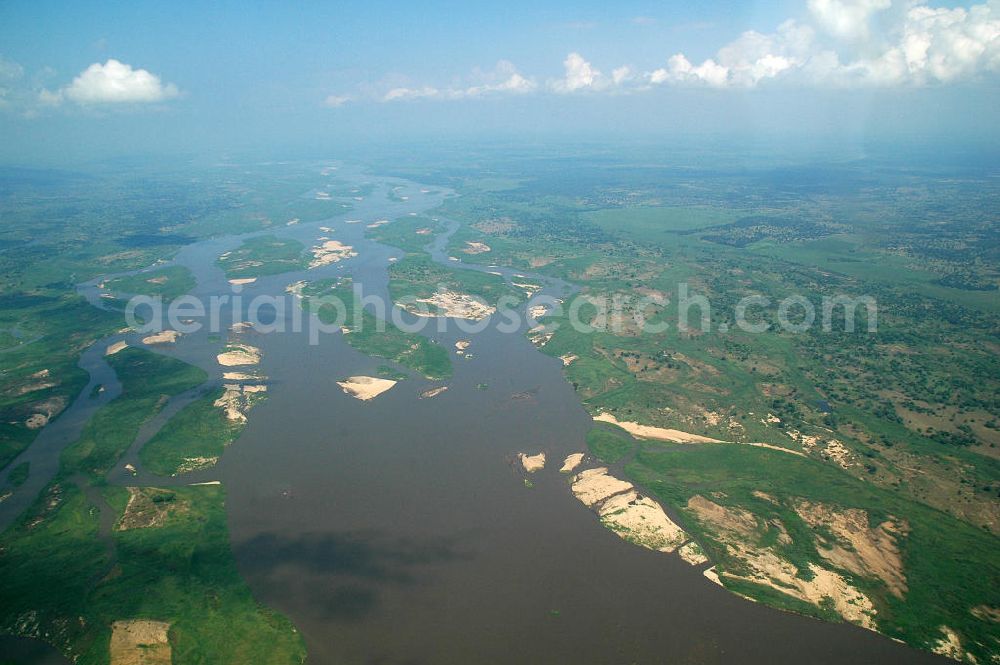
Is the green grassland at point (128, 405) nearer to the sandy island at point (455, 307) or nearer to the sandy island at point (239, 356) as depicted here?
the sandy island at point (239, 356)

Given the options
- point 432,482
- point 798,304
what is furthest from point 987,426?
point 432,482

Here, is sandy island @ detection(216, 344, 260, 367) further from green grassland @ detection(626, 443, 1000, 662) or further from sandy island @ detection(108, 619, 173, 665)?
green grassland @ detection(626, 443, 1000, 662)

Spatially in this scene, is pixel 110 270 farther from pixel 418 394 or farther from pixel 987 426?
pixel 987 426

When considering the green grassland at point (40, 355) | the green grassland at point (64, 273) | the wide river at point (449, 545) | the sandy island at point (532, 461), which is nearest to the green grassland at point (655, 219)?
the green grassland at point (64, 273)

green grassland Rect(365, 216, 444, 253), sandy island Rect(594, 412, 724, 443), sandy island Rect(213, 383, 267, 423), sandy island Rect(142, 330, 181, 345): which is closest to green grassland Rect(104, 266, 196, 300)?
sandy island Rect(142, 330, 181, 345)

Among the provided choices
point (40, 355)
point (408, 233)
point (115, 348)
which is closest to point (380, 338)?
point (115, 348)
